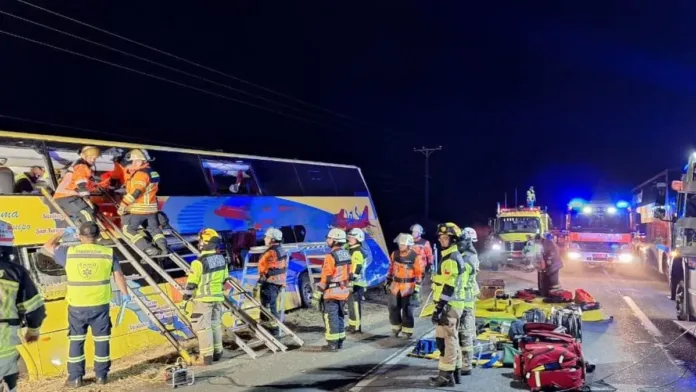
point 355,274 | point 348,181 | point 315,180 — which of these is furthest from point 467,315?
point 348,181

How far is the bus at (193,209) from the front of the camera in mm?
7672

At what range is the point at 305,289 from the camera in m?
13.3

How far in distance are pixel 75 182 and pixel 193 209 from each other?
3.05 m

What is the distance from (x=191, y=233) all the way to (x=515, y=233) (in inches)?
583

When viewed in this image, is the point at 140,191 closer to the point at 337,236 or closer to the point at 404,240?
the point at 337,236

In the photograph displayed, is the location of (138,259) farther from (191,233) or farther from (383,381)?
(383,381)

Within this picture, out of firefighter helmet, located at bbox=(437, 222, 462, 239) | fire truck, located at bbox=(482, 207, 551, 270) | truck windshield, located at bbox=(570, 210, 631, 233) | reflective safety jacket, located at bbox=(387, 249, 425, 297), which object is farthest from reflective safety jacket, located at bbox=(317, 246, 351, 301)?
truck windshield, located at bbox=(570, 210, 631, 233)

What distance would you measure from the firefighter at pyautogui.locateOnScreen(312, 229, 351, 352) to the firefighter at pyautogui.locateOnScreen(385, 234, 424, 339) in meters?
1.12

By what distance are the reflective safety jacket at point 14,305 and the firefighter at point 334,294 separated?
4.86m

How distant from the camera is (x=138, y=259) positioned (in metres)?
9.28

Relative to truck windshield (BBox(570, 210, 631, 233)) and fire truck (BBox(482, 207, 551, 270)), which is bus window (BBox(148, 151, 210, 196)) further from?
truck windshield (BBox(570, 210, 631, 233))

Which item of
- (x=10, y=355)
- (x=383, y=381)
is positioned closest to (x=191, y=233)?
(x=383, y=381)

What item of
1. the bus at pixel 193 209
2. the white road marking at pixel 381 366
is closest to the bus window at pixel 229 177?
the bus at pixel 193 209

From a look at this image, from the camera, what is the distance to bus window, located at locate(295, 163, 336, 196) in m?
14.7
